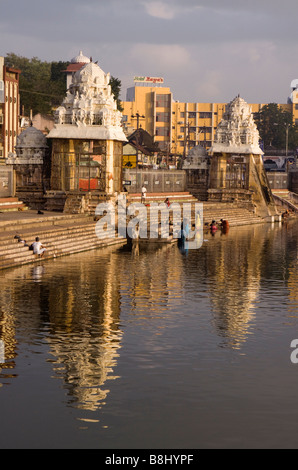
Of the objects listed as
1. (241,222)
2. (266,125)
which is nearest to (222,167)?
(241,222)

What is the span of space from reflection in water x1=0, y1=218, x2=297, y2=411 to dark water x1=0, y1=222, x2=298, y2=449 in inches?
1.8

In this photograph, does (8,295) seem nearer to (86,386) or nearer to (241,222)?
(86,386)

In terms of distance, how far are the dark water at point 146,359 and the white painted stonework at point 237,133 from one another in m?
40.9

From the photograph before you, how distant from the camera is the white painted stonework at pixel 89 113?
52625mm

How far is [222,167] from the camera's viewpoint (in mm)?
74375

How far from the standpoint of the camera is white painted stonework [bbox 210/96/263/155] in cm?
7319

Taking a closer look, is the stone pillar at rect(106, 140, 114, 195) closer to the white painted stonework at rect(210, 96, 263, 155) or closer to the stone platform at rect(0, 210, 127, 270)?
the stone platform at rect(0, 210, 127, 270)

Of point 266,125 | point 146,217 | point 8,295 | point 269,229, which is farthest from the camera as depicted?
point 266,125

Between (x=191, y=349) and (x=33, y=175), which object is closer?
(x=191, y=349)

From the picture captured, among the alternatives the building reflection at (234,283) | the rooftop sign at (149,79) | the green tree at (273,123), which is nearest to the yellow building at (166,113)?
the rooftop sign at (149,79)

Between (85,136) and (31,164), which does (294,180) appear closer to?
(31,164)

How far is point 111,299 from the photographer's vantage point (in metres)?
26.3
